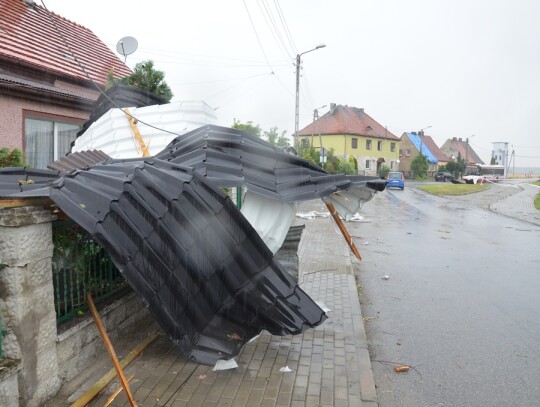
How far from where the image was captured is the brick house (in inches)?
309

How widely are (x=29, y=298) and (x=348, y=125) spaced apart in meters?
55.3

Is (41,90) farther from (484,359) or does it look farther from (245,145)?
(484,359)

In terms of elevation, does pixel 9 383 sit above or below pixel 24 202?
below

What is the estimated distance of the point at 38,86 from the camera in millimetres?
7988

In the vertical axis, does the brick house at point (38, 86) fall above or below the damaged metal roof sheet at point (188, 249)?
above

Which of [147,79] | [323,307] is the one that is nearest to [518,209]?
[323,307]

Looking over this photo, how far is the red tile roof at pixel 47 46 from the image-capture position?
29.6ft

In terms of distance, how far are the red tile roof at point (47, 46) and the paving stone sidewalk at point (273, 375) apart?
23.4ft

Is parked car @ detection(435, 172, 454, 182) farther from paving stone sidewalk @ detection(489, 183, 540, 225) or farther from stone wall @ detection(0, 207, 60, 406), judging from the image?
stone wall @ detection(0, 207, 60, 406)

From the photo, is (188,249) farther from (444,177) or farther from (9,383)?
(444,177)

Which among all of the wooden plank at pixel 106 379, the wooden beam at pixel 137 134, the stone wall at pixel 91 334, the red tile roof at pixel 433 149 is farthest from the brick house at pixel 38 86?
the red tile roof at pixel 433 149

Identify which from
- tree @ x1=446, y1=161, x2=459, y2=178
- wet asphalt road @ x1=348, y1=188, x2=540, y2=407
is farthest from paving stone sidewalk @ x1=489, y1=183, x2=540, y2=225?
tree @ x1=446, y1=161, x2=459, y2=178

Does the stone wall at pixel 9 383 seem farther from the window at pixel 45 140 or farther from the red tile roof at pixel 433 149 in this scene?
the red tile roof at pixel 433 149

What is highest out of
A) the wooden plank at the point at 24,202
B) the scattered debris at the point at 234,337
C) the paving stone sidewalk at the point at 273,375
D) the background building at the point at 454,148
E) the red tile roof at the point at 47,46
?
the background building at the point at 454,148
